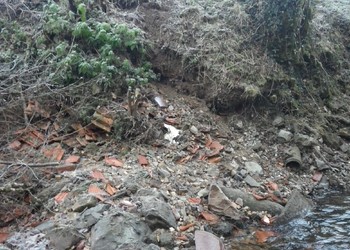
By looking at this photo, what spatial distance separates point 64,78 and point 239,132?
2385 mm

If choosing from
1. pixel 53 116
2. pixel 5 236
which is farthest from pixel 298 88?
pixel 5 236

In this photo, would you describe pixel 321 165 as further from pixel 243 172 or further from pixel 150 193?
pixel 150 193

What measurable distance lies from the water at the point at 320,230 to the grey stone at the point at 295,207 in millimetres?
63

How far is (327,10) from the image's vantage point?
25.0ft

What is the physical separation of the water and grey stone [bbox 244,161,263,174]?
0.76m

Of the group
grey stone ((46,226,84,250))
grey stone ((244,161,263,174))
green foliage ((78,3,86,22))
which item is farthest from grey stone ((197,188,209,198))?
green foliage ((78,3,86,22))

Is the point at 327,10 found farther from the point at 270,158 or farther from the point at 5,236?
the point at 5,236

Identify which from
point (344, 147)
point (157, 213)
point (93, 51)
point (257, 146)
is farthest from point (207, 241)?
point (344, 147)

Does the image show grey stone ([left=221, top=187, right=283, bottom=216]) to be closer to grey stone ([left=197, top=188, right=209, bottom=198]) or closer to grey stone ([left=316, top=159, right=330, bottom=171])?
grey stone ([left=197, top=188, right=209, bottom=198])

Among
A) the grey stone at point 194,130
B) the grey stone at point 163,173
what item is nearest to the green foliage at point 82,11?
the grey stone at point 194,130

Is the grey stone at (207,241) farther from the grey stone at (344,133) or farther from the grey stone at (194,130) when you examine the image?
the grey stone at (344,133)

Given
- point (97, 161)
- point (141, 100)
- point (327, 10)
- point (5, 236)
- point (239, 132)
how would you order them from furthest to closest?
point (327, 10)
point (239, 132)
point (141, 100)
point (97, 161)
point (5, 236)

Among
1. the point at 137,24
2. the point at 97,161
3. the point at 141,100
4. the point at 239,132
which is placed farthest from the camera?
the point at 137,24

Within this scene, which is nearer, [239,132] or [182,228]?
[182,228]
